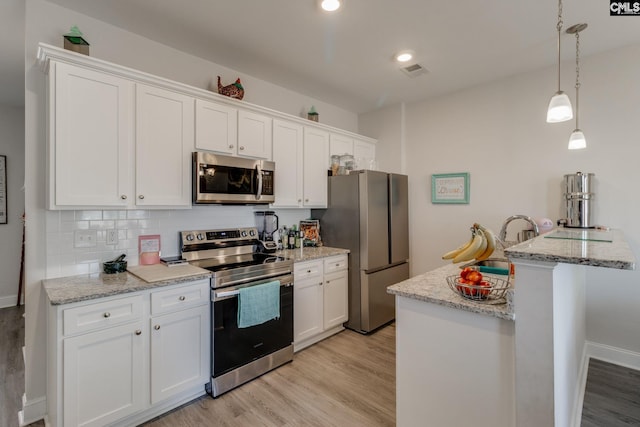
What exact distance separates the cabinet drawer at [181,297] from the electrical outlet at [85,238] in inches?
28.1

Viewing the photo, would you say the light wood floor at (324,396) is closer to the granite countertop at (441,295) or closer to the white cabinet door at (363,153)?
the granite countertop at (441,295)

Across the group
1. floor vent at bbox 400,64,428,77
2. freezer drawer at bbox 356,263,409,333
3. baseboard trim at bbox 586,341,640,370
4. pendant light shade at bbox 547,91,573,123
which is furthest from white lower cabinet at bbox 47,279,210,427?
baseboard trim at bbox 586,341,640,370

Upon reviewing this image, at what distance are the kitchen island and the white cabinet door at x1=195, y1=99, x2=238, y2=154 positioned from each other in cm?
193

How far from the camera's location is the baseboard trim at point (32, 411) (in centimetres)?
198

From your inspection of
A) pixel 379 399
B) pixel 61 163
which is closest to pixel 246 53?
pixel 61 163

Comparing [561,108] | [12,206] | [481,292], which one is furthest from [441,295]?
[12,206]

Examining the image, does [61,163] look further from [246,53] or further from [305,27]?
[305,27]

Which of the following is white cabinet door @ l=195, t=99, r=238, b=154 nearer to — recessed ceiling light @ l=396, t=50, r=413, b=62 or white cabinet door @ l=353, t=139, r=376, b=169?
recessed ceiling light @ l=396, t=50, r=413, b=62

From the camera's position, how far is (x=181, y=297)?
82.0 inches

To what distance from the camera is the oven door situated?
87.7 inches

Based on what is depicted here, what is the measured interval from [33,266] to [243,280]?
1359 millimetres

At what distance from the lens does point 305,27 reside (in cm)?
237

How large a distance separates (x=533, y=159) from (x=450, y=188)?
88cm

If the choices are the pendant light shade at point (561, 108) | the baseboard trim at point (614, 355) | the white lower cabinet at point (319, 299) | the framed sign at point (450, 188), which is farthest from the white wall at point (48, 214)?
the baseboard trim at point (614, 355)
